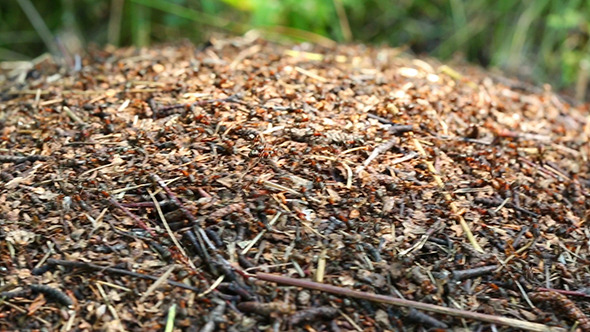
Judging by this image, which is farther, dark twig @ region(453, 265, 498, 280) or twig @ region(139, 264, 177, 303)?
dark twig @ region(453, 265, 498, 280)

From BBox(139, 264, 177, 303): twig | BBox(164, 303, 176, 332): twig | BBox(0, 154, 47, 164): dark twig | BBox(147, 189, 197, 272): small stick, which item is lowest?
BBox(164, 303, 176, 332): twig

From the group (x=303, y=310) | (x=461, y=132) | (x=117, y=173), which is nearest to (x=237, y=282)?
(x=303, y=310)

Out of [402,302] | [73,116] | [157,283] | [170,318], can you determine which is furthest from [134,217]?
[402,302]

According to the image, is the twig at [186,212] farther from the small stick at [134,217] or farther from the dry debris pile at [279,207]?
the small stick at [134,217]

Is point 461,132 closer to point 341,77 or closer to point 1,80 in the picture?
point 341,77

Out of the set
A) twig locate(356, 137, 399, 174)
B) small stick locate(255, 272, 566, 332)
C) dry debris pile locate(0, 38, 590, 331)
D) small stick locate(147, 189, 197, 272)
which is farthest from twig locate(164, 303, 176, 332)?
twig locate(356, 137, 399, 174)

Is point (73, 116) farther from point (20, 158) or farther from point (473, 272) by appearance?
point (473, 272)

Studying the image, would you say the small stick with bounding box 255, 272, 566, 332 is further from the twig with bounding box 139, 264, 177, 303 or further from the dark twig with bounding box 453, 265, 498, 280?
the twig with bounding box 139, 264, 177, 303
